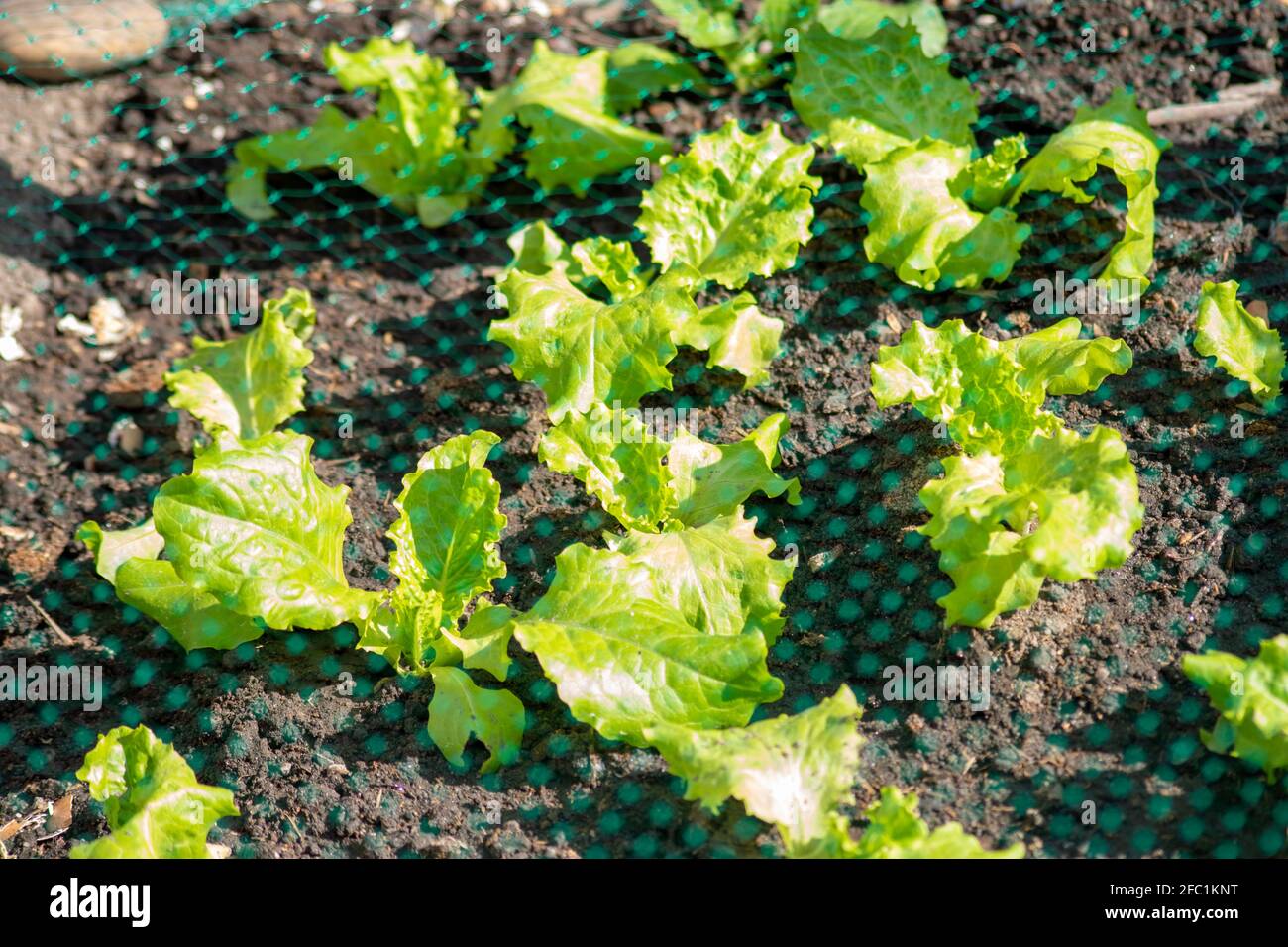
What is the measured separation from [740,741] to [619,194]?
185 centimetres

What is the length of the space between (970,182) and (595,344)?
1.01m

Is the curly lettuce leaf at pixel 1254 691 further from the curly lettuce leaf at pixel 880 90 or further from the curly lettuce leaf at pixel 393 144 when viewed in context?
the curly lettuce leaf at pixel 393 144

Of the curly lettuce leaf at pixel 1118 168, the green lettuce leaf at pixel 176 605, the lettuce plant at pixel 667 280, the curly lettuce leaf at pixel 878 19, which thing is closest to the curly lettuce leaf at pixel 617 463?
the lettuce plant at pixel 667 280

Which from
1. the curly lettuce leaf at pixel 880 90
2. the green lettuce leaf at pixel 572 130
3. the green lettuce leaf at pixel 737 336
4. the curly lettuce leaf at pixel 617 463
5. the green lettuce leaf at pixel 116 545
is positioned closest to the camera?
the curly lettuce leaf at pixel 617 463

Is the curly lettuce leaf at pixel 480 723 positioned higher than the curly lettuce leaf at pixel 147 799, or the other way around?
the curly lettuce leaf at pixel 480 723

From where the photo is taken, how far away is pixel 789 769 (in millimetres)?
2234

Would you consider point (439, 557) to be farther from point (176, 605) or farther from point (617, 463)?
point (176, 605)

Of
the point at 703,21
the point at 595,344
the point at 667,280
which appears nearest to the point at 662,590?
the point at 595,344

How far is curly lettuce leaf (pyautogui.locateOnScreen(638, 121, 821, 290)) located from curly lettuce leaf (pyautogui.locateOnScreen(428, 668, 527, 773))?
116 centimetres

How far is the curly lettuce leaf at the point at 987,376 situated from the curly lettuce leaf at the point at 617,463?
18.5 inches

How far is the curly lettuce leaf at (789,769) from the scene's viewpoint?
86.4 inches

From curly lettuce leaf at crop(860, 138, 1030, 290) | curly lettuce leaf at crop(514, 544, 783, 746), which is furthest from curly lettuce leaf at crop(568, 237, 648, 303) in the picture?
curly lettuce leaf at crop(514, 544, 783, 746)
